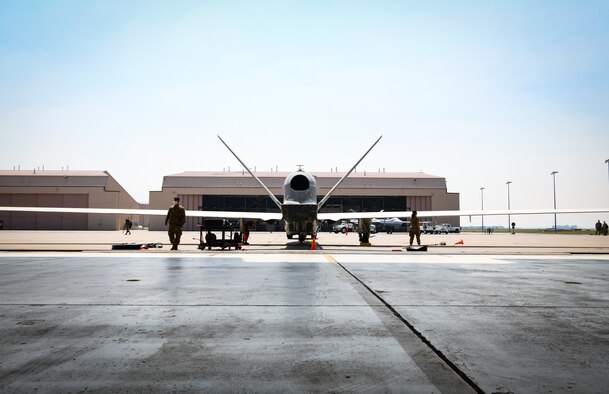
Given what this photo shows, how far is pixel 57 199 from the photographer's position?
2781 inches

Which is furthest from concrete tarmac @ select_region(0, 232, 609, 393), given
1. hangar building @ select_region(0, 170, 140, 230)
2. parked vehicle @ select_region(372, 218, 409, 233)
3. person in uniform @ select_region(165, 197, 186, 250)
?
hangar building @ select_region(0, 170, 140, 230)

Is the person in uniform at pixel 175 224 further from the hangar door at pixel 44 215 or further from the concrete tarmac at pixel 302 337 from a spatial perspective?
the hangar door at pixel 44 215

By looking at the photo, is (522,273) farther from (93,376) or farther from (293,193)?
(293,193)

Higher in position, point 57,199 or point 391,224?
point 57,199

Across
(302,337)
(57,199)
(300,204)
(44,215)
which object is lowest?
(302,337)

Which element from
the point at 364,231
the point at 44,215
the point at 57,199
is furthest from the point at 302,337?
the point at 57,199

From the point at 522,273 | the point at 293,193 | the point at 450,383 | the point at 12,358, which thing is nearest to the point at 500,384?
the point at 450,383

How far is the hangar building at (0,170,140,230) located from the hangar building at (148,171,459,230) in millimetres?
7620

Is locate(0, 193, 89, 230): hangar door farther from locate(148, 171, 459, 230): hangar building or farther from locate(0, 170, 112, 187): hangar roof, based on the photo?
locate(148, 171, 459, 230): hangar building

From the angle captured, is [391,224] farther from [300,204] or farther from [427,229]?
[300,204]

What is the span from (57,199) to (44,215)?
12.7ft

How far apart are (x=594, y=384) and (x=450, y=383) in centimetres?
88

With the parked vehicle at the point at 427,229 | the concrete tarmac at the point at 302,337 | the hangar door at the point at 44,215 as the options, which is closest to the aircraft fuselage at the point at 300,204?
the concrete tarmac at the point at 302,337

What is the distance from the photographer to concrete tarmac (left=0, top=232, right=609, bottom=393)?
2.70m
